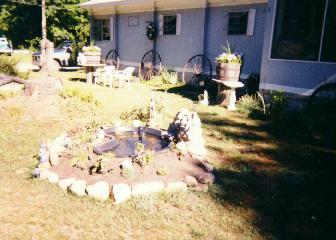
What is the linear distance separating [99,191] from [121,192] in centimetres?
29

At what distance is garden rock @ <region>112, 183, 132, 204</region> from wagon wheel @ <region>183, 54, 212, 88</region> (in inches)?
348

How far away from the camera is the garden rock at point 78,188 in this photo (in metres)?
4.43

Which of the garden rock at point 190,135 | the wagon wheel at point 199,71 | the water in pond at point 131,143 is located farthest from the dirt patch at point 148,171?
the wagon wheel at point 199,71

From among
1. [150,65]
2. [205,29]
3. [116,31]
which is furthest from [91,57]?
[116,31]

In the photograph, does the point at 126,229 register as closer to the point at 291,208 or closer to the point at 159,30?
the point at 291,208

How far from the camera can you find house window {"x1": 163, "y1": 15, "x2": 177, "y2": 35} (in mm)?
14727

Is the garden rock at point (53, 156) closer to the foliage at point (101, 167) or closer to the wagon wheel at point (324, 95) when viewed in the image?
the foliage at point (101, 167)

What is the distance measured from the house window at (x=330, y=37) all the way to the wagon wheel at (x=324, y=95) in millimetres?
701

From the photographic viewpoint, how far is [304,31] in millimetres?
8820

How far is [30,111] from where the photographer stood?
8.46 m

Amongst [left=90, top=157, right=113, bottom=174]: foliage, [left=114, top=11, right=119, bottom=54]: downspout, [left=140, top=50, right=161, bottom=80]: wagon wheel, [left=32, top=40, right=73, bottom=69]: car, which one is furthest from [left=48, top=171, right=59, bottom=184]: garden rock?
[left=32, top=40, right=73, bottom=69]: car

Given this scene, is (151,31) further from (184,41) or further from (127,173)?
(127,173)

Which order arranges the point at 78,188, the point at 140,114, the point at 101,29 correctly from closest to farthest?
1. the point at 78,188
2. the point at 140,114
3. the point at 101,29

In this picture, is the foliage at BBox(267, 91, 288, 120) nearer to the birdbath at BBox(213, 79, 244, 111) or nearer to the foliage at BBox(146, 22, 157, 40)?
the birdbath at BBox(213, 79, 244, 111)
